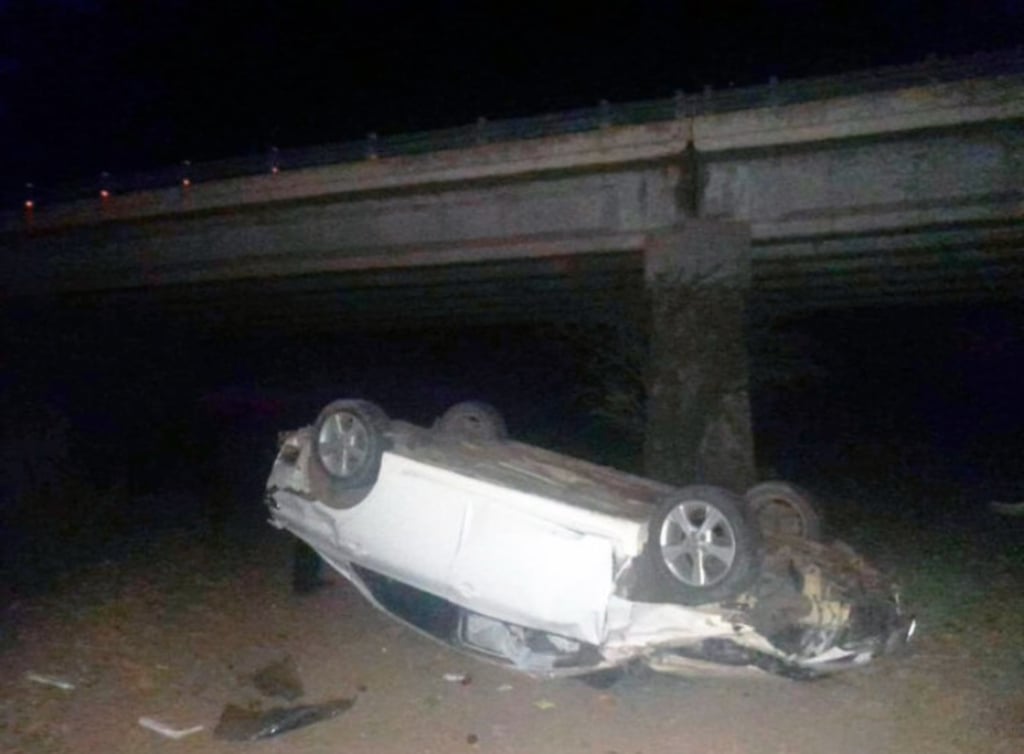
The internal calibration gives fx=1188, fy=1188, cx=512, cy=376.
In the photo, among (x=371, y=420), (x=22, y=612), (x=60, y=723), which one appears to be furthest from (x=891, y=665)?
(x=22, y=612)

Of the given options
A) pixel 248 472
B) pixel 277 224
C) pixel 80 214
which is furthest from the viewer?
pixel 80 214

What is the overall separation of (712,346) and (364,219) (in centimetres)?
640

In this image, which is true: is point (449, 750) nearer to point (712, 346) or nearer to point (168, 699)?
point (168, 699)

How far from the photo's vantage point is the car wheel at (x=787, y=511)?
8234mm

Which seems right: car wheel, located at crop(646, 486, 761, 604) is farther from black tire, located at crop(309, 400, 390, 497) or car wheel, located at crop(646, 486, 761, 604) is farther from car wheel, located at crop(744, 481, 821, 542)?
black tire, located at crop(309, 400, 390, 497)

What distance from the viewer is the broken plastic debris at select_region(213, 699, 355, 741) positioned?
6660 millimetres

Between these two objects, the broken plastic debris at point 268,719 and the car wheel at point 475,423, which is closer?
the broken plastic debris at point 268,719

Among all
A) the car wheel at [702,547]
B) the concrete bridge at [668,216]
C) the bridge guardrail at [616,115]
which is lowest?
the car wheel at [702,547]

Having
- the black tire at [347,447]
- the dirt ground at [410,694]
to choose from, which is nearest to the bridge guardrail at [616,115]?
the dirt ground at [410,694]

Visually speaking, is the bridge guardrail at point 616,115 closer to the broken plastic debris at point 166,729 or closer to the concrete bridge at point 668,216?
the concrete bridge at point 668,216

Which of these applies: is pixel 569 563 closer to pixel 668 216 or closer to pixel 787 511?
pixel 787 511

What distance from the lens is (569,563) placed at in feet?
22.1

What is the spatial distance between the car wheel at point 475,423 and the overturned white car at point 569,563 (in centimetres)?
86

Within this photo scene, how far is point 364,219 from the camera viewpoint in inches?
719
